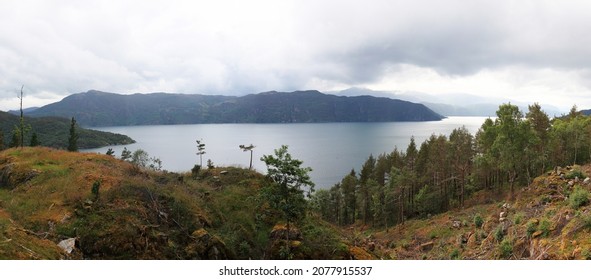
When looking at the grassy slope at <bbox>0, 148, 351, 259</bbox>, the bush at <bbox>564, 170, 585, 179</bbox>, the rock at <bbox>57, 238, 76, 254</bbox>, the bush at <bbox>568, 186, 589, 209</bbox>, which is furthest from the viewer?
the bush at <bbox>564, 170, 585, 179</bbox>

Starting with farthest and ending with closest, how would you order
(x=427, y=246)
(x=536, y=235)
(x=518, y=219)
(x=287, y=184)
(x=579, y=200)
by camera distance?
(x=427, y=246) → (x=518, y=219) → (x=287, y=184) → (x=579, y=200) → (x=536, y=235)

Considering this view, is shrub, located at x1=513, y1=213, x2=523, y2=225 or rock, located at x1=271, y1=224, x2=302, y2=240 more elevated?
shrub, located at x1=513, y1=213, x2=523, y2=225

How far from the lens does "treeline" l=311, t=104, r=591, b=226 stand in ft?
110

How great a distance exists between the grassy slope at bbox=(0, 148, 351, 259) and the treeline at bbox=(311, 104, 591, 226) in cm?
2267

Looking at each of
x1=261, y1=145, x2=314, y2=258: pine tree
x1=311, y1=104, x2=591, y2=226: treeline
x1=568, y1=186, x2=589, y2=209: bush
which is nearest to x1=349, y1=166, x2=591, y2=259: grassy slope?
x1=568, y1=186, x2=589, y2=209: bush

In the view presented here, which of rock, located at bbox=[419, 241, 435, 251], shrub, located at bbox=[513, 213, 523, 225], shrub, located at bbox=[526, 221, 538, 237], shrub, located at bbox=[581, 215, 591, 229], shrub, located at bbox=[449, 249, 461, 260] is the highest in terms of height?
shrub, located at bbox=[581, 215, 591, 229]

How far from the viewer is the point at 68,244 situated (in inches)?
592

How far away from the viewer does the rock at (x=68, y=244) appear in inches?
577

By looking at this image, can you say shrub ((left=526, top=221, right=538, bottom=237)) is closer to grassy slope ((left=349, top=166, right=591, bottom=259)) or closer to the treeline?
grassy slope ((left=349, top=166, right=591, bottom=259))

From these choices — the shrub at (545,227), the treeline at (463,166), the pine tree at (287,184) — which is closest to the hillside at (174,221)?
the shrub at (545,227)

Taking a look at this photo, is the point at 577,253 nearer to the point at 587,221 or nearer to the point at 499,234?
the point at 587,221

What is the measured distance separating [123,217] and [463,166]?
Result: 45854 millimetres

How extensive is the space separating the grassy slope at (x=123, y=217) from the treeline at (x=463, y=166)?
892 inches

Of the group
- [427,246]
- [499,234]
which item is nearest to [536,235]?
[499,234]
